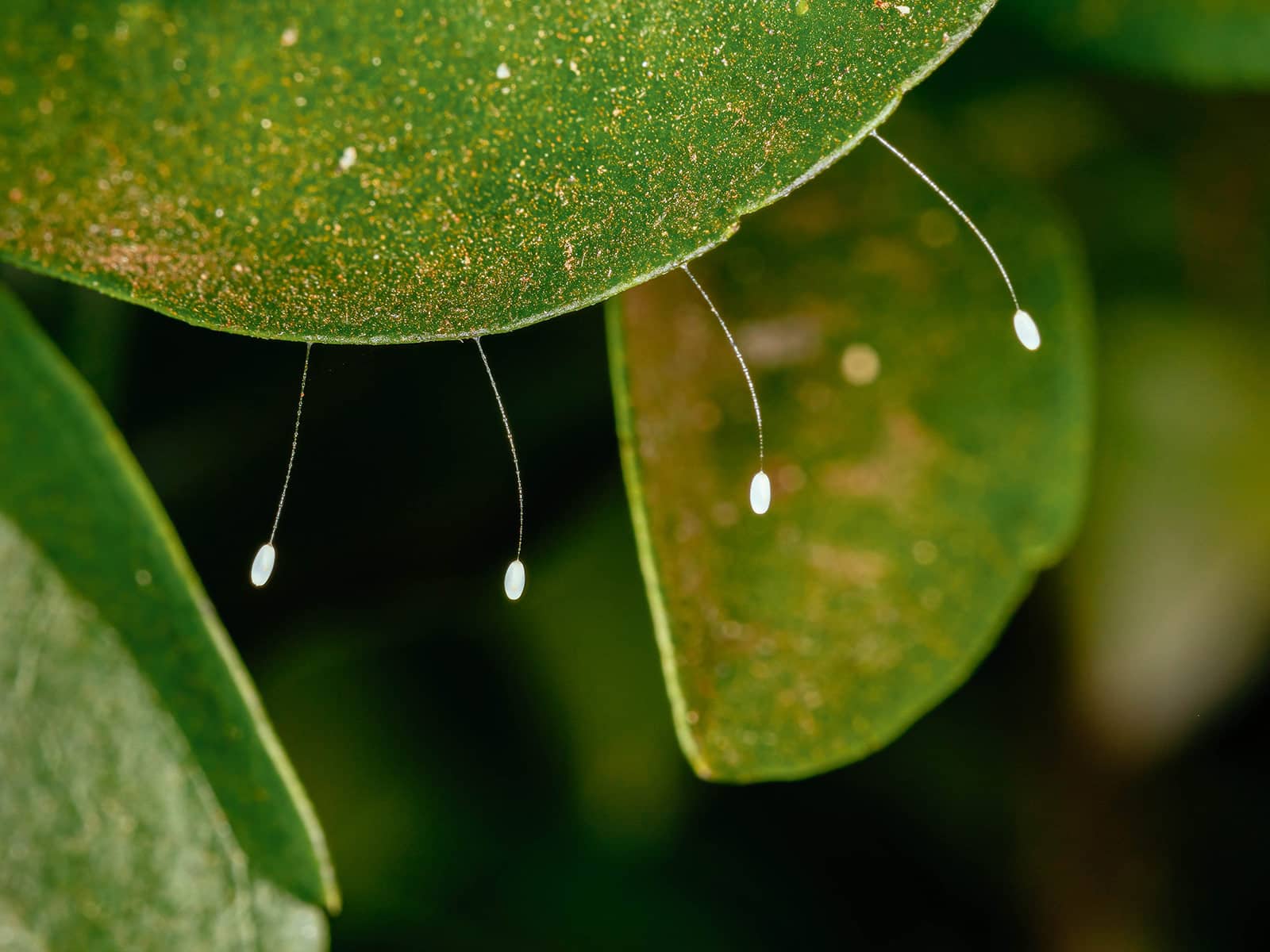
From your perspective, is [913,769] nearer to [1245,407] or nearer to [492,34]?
[1245,407]

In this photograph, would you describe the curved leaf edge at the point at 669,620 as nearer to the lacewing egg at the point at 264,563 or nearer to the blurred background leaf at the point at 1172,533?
the lacewing egg at the point at 264,563

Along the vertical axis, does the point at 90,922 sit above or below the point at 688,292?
below

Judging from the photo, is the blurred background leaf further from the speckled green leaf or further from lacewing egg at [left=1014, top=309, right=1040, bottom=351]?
lacewing egg at [left=1014, top=309, right=1040, bottom=351]

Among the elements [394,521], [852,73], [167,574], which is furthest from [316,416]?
[852,73]

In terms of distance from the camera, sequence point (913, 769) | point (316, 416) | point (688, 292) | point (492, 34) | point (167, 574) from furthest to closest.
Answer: point (913, 769), point (316, 416), point (688, 292), point (167, 574), point (492, 34)

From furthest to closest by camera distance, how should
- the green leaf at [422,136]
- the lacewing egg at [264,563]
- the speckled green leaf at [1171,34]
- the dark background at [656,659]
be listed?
1. the dark background at [656,659]
2. the speckled green leaf at [1171,34]
3. the lacewing egg at [264,563]
4. the green leaf at [422,136]

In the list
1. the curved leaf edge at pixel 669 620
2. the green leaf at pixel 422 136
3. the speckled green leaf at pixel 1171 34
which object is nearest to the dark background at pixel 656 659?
the speckled green leaf at pixel 1171 34
